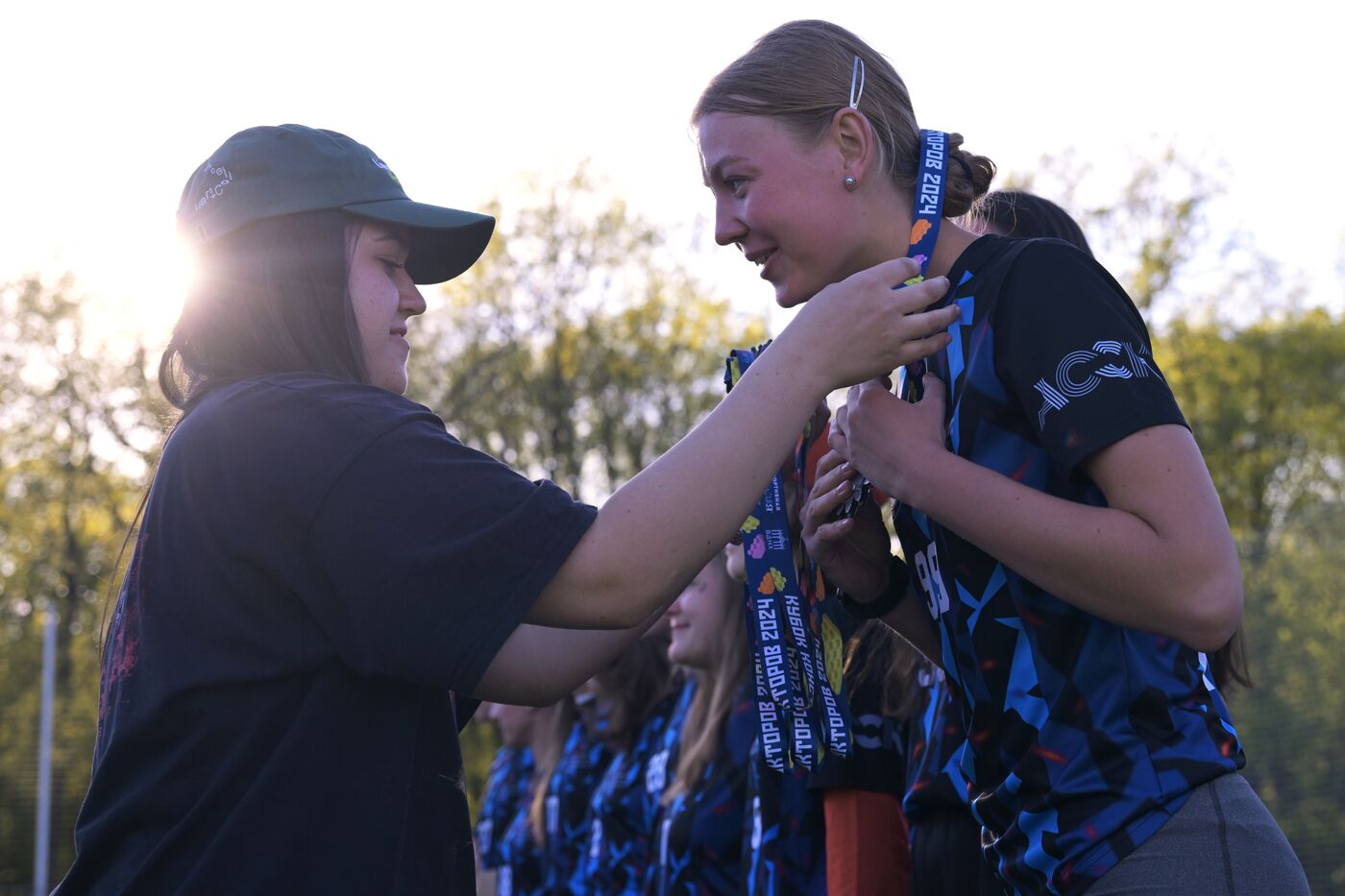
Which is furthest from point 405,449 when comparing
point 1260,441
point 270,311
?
point 1260,441

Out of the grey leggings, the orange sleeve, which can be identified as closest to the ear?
the grey leggings

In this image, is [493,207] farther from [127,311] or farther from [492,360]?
[127,311]

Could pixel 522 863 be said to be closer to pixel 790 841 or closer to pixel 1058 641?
pixel 790 841

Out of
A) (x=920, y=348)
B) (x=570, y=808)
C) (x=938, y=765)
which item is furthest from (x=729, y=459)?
(x=570, y=808)

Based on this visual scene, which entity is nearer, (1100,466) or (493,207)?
(1100,466)

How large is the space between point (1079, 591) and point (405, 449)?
1.06m

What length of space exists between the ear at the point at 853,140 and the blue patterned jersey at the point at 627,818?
4001mm

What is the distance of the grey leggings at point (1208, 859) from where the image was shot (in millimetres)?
2100

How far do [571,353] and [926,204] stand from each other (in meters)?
22.7

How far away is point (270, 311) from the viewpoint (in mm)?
2363

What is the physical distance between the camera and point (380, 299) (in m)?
2.46

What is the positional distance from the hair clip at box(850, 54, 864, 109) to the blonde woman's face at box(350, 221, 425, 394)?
2.91 feet

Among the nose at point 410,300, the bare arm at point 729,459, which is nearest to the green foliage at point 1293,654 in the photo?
the bare arm at point 729,459

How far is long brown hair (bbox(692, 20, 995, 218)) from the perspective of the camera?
2.61 m
